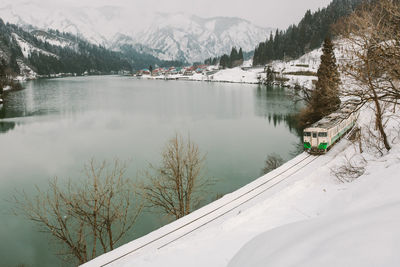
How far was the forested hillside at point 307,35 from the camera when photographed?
128875mm

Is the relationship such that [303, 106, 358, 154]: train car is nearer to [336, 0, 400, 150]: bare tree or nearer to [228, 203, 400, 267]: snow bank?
[336, 0, 400, 150]: bare tree

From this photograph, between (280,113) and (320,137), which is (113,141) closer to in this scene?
(320,137)

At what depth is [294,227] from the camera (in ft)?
25.3

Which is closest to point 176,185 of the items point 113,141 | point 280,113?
point 113,141

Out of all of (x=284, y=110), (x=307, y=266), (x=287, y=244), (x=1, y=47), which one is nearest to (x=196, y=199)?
(x=287, y=244)

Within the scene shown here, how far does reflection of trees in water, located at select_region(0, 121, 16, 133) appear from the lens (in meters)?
41.8

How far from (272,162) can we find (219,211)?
554 inches

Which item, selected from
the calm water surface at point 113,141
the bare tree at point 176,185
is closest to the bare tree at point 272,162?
the calm water surface at point 113,141

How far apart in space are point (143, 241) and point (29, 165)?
2084cm

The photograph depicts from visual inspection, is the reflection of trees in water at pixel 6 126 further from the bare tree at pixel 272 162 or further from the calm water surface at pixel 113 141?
the bare tree at pixel 272 162

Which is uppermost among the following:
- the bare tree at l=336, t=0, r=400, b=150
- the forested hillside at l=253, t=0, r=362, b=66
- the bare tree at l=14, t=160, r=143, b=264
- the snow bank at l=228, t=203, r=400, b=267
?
the forested hillside at l=253, t=0, r=362, b=66

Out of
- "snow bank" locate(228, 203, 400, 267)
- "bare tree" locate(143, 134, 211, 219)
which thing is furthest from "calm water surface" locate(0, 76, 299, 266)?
"snow bank" locate(228, 203, 400, 267)

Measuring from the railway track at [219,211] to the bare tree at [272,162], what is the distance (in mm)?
3546

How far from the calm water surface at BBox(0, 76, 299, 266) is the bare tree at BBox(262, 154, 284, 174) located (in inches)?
27.7
